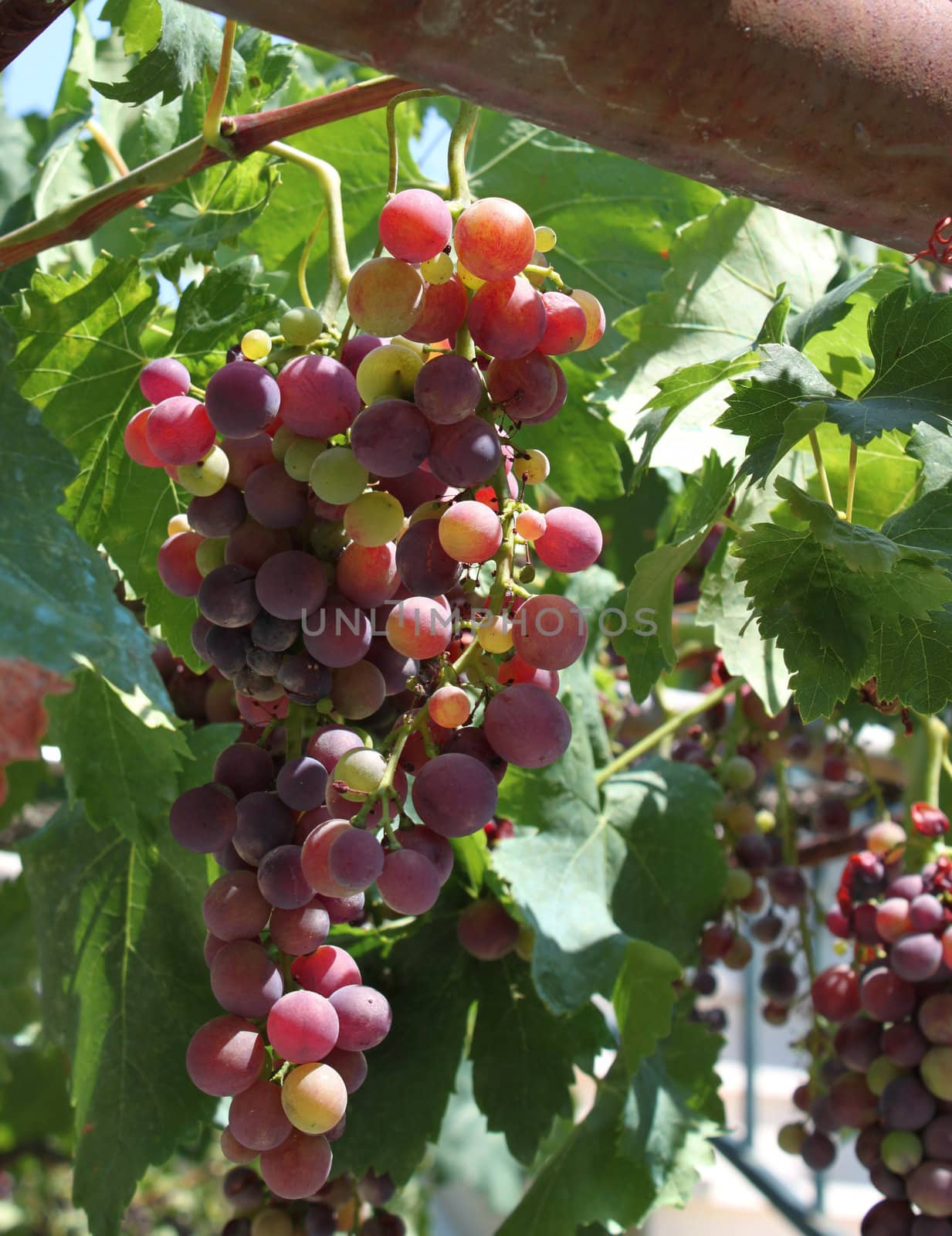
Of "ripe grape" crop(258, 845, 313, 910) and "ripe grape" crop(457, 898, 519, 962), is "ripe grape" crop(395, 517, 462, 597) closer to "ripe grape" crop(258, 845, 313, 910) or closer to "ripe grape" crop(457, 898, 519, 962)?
"ripe grape" crop(258, 845, 313, 910)

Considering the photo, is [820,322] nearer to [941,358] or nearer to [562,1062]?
[941,358]

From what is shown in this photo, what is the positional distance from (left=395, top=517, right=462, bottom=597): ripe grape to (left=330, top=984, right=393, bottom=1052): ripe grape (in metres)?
0.20

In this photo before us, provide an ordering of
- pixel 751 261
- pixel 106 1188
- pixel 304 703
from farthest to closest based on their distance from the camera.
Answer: pixel 751 261 → pixel 106 1188 → pixel 304 703

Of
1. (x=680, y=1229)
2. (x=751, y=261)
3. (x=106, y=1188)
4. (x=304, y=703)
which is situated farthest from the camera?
(x=680, y=1229)

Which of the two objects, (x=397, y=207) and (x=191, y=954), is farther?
(x=191, y=954)

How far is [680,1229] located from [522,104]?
12.9 feet

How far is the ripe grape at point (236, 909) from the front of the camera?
58 cm

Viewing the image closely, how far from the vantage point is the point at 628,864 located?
1083 millimetres

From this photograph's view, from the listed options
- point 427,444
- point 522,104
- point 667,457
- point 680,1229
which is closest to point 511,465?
point 427,444

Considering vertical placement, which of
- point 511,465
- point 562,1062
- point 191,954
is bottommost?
point 562,1062

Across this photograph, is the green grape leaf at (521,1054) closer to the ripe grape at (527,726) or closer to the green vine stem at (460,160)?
the ripe grape at (527,726)

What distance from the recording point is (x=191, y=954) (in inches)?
33.9

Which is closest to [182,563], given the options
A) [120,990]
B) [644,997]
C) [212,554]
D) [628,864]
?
[212,554]

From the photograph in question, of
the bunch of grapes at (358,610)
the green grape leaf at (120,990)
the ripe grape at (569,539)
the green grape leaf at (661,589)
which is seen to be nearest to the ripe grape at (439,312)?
the bunch of grapes at (358,610)
